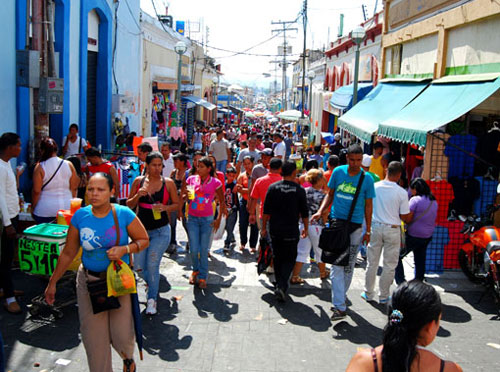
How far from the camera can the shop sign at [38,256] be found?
5.52m

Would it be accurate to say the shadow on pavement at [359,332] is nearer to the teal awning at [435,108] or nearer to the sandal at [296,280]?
the sandal at [296,280]

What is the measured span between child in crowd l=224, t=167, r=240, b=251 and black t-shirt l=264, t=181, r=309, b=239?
92.3 inches

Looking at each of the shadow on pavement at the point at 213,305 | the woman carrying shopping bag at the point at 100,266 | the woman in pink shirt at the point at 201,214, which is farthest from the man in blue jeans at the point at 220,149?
the woman carrying shopping bag at the point at 100,266

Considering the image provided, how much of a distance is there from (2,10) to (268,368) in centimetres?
678

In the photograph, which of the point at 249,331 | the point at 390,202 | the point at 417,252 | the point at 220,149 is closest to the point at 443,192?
the point at 417,252

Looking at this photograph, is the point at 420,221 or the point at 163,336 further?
the point at 420,221

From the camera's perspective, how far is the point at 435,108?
8.67 metres

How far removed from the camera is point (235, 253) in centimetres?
859

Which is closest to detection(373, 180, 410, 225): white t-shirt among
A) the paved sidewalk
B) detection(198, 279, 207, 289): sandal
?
the paved sidewalk

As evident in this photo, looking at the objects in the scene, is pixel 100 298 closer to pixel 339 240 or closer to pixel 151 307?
pixel 151 307

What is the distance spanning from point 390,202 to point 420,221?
2.20ft

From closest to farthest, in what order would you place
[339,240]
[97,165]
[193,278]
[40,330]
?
[40,330], [339,240], [193,278], [97,165]

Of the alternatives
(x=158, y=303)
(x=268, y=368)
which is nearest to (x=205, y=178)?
(x=158, y=303)

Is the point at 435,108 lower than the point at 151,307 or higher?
higher
